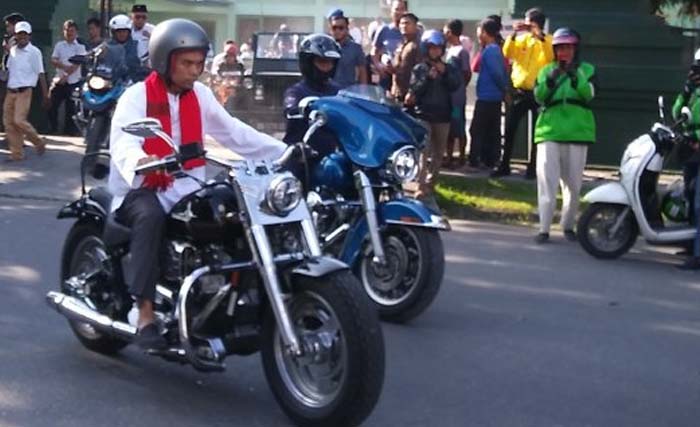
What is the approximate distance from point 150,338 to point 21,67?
426 inches

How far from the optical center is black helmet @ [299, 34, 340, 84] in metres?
8.84

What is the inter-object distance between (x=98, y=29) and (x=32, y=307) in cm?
997

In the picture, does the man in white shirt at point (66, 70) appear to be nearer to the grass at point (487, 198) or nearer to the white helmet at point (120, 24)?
the white helmet at point (120, 24)

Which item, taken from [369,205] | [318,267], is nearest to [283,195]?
[318,267]

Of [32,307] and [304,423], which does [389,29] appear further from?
[304,423]

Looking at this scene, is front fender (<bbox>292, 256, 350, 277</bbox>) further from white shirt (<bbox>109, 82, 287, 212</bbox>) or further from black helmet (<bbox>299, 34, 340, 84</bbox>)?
black helmet (<bbox>299, 34, 340, 84</bbox>)

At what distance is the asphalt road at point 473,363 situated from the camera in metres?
6.46

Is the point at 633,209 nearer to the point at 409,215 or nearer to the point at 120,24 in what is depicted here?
the point at 409,215

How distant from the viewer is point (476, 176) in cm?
1485

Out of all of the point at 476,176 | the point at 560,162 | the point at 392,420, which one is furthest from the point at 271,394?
the point at 476,176

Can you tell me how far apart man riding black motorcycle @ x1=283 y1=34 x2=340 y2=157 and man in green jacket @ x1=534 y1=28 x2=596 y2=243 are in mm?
2985

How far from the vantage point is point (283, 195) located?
234 inches

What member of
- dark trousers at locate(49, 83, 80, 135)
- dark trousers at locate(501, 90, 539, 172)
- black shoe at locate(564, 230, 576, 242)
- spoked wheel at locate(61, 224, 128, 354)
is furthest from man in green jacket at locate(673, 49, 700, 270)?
dark trousers at locate(49, 83, 80, 135)

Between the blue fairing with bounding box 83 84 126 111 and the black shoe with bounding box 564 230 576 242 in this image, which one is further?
the blue fairing with bounding box 83 84 126 111
